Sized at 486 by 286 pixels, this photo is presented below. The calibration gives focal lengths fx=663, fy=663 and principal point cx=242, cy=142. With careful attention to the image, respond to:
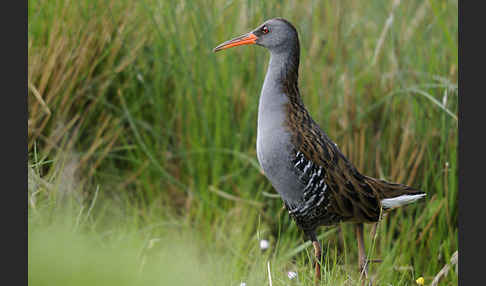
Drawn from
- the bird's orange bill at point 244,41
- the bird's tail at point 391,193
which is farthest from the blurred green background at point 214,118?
the bird's orange bill at point 244,41

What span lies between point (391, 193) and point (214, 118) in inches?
55.1

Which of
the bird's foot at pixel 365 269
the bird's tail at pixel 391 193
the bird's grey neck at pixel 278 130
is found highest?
the bird's grey neck at pixel 278 130

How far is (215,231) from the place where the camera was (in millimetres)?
3938


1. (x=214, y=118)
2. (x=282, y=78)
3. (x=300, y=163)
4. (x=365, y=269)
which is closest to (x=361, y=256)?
(x=365, y=269)

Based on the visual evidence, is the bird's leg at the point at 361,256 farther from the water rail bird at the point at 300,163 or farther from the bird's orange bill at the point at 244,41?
the bird's orange bill at the point at 244,41

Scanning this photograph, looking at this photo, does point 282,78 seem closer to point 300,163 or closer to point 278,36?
point 278,36

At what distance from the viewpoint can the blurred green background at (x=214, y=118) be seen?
365 centimetres

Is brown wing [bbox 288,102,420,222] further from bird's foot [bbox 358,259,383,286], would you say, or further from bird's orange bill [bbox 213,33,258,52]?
bird's orange bill [bbox 213,33,258,52]

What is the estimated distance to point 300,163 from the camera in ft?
8.86

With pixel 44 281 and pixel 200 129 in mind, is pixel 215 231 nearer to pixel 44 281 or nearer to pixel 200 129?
pixel 200 129

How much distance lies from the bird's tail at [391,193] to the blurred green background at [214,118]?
2.15 ft

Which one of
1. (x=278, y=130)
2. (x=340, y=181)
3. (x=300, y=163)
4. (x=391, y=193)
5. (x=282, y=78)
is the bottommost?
(x=391, y=193)

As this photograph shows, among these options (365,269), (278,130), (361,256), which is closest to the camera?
(278,130)

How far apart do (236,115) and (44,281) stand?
2.05 meters
